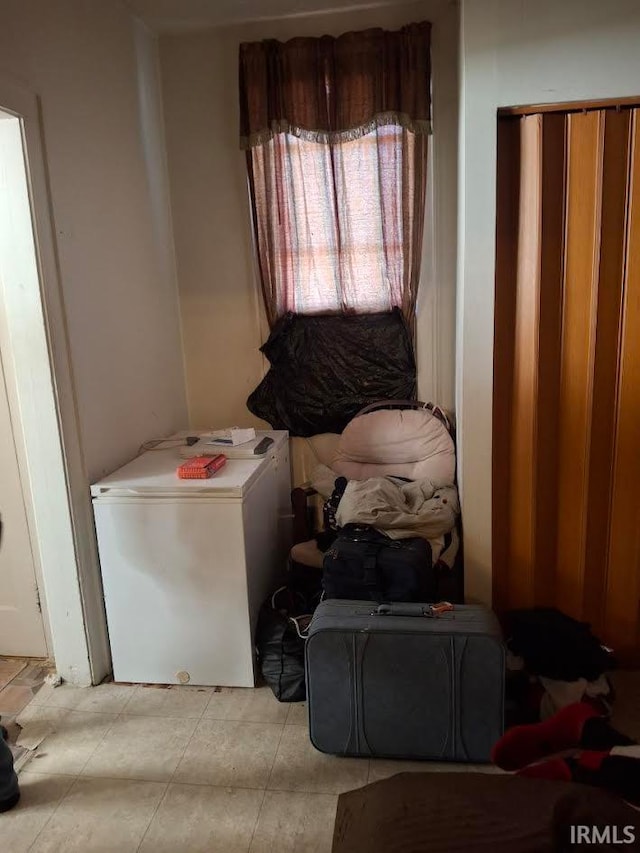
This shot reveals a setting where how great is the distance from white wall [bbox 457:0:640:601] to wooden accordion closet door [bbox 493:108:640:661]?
0.24 ft

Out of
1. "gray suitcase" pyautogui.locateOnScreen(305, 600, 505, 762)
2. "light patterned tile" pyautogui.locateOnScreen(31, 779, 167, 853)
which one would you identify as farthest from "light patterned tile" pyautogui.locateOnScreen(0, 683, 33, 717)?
"gray suitcase" pyautogui.locateOnScreen(305, 600, 505, 762)

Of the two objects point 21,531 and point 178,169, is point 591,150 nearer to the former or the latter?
point 178,169

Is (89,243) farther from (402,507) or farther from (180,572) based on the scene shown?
(402,507)

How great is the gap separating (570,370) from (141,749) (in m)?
1.90

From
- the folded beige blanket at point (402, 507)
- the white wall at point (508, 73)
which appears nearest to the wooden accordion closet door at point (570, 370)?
the white wall at point (508, 73)

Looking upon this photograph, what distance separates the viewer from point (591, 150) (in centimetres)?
200

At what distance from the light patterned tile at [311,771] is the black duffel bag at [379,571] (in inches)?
19.2

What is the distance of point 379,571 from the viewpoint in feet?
6.90

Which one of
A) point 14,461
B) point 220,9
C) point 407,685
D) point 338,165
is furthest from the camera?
point 338,165

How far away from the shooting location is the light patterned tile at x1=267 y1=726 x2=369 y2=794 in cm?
181

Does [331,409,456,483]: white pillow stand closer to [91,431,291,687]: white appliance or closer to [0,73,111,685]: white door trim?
[91,431,291,687]: white appliance

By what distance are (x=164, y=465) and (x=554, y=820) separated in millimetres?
1802

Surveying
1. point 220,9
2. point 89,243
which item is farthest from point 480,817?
point 220,9

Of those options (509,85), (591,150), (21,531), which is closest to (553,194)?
(591,150)
